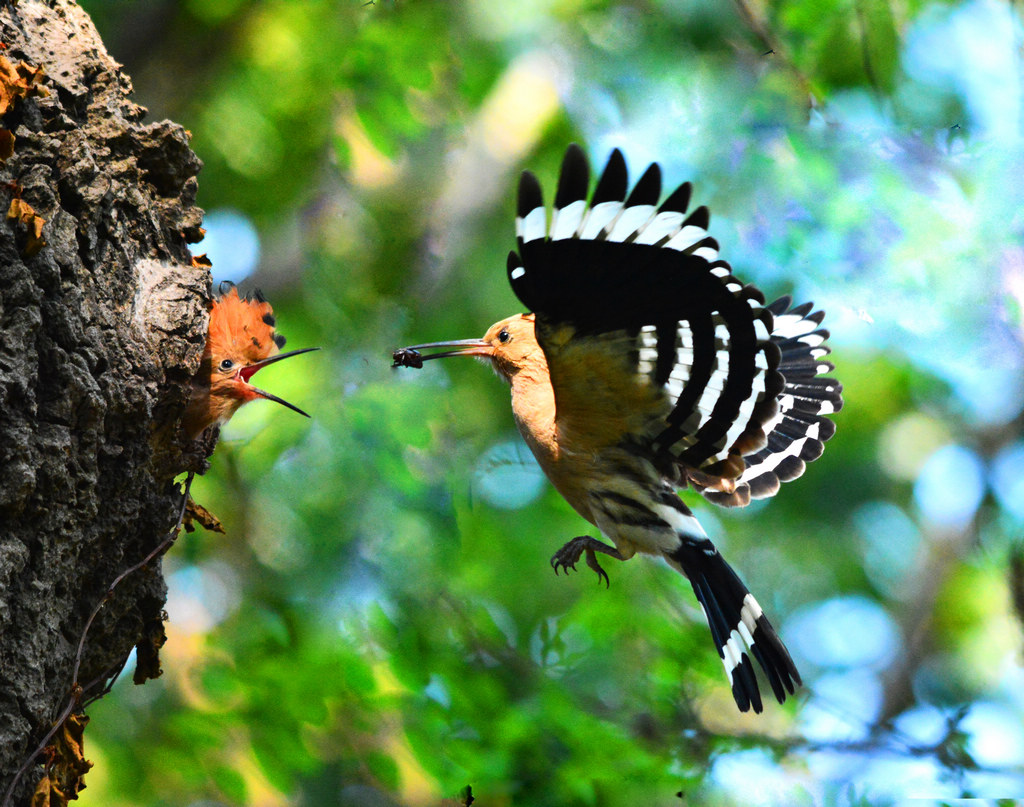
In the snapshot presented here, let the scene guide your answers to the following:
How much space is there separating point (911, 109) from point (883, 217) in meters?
0.54

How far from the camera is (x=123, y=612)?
1905 millimetres

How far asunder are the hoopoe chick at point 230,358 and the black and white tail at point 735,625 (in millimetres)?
1199

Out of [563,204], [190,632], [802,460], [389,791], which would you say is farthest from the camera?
[190,632]

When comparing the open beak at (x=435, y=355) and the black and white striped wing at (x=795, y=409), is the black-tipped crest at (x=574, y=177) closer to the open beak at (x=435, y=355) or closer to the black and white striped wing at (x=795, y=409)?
the open beak at (x=435, y=355)

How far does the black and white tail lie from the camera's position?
2.54 meters

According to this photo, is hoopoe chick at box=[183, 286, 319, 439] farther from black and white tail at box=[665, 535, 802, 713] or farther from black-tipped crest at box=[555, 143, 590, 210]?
black and white tail at box=[665, 535, 802, 713]

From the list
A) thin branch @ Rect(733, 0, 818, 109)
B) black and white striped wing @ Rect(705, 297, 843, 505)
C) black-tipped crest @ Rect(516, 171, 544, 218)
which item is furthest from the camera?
thin branch @ Rect(733, 0, 818, 109)

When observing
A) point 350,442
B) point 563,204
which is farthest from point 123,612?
point 350,442

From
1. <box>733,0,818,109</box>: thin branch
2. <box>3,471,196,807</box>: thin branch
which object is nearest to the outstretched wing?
<box>3,471,196,807</box>: thin branch

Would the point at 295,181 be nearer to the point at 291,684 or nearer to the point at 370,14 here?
the point at 370,14

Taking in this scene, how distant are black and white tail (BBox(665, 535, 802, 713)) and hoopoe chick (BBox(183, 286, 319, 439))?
1199mm

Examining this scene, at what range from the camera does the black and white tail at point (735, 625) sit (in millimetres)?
2539

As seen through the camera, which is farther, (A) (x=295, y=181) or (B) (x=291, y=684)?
(A) (x=295, y=181)

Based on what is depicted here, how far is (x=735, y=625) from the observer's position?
261 centimetres
